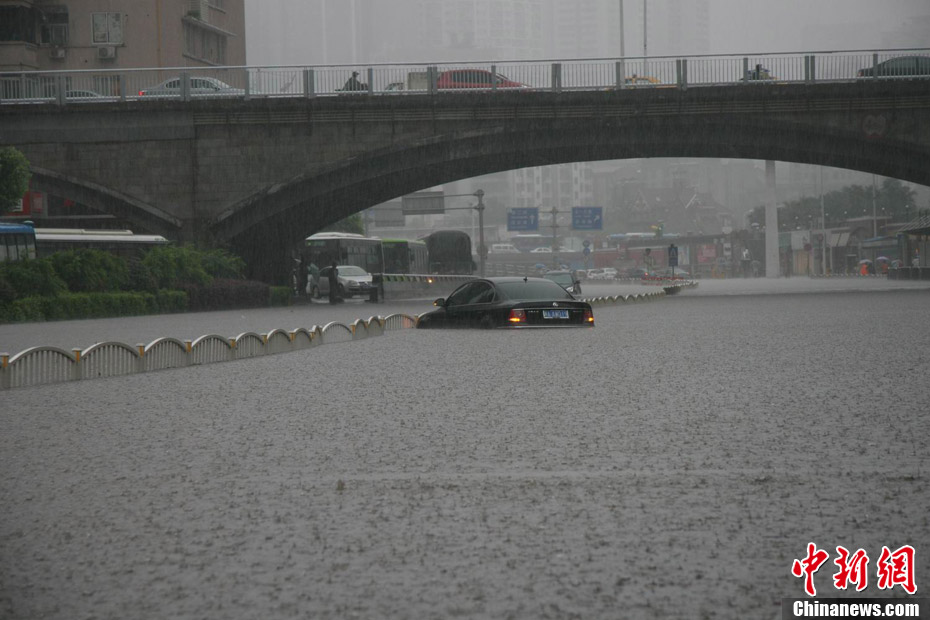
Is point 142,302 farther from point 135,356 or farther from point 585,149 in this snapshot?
point 135,356

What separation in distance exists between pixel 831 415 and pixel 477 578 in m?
5.90

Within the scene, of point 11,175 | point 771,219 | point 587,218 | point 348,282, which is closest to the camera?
point 11,175

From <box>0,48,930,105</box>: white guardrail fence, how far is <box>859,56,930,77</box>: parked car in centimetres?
2

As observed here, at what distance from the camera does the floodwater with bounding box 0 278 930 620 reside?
5.06 metres

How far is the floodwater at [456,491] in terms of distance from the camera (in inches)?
199

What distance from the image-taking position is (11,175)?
44031mm

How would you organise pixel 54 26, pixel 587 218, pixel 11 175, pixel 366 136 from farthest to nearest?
1. pixel 587 218
2. pixel 54 26
3. pixel 366 136
4. pixel 11 175

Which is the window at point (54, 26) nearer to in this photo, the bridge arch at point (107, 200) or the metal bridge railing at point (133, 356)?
the bridge arch at point (107, 200)

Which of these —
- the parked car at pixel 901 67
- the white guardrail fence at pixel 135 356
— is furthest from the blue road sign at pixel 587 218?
the white guardrail fence at pixel 135 356

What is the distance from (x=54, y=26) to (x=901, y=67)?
5166cm

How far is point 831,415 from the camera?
1029 cm

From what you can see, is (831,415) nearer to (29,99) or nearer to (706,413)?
(706,413)

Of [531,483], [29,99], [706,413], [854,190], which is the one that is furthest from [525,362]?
[854,190]

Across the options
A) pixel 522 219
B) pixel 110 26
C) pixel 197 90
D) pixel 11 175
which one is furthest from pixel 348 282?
pixel 522 219
